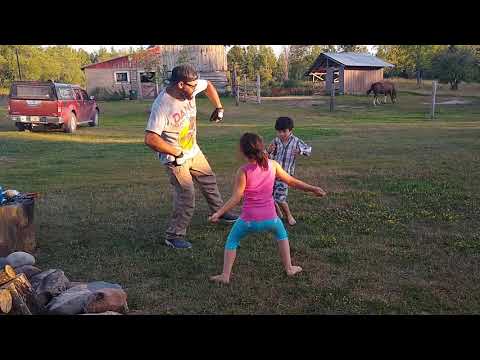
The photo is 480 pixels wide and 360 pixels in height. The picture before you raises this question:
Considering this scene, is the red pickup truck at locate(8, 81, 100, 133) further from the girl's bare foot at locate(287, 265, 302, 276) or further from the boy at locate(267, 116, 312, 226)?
the girl's bare foot at locate(287, 265, 302, 276)

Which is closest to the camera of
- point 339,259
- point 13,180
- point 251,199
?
point 251,199

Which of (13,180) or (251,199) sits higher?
(251,199)

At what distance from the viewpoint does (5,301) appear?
341cm

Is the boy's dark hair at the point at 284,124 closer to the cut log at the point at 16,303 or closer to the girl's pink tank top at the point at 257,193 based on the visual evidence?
the girl's pink tank top at the point at 257,193

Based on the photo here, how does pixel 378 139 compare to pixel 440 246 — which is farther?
pixel 378 139

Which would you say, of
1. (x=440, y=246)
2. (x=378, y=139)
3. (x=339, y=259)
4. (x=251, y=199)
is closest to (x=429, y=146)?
(x=378, y=139)

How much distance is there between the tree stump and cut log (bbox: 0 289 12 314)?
168 cm

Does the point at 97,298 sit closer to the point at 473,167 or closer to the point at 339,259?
the point at 339,259

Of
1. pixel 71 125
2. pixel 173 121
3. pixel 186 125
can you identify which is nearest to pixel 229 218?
pixel 186 125

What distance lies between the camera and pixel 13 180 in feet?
29.3

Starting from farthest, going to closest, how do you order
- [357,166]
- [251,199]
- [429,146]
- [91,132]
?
[91,132] < [429,146] < [357,166] < [251,199]

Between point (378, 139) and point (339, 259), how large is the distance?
10292mm

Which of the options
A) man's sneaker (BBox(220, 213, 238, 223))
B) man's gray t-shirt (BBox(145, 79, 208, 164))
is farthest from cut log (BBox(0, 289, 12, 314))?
man's sneaker (BBox(220, 213, 238, 223))

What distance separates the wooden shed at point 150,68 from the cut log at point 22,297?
104 ft
